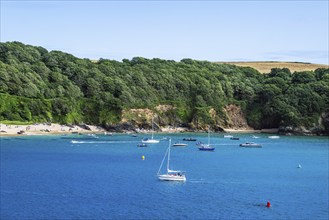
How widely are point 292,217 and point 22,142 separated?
294 ft

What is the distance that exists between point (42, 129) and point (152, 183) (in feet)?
294

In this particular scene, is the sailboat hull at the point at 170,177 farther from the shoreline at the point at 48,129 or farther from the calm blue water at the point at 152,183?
the shoreline at the point at 48,129

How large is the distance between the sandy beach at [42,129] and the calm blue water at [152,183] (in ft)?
44.3

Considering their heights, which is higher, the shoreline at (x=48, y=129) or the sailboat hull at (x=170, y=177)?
the shoreline at (x=48, y=129)

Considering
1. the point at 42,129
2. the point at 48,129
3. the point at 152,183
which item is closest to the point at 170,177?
the point at 152,183

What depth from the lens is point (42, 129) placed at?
17238 centimetres

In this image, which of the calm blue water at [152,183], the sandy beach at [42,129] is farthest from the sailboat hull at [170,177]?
the sandy beach at [42,129]

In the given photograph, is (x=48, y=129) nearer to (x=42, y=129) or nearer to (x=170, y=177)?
(x=42, y=129)

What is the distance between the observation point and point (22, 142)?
472 feet

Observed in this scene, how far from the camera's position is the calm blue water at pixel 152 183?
7012cm

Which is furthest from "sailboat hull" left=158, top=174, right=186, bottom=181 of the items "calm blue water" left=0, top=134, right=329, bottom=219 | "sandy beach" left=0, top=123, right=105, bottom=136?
"sandy beach" left=0, top=123, right=105, bottom=136

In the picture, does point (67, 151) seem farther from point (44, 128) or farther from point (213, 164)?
point (44, 128)

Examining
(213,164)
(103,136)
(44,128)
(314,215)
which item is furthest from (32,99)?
(314,215)

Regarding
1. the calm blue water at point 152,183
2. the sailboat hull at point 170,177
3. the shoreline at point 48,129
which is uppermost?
the shoreline at point 48,129
